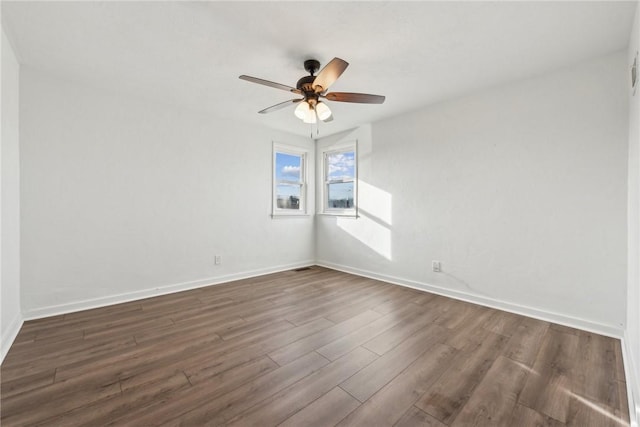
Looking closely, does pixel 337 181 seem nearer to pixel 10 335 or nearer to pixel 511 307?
pixel 511 307

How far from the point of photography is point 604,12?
6.11 ft

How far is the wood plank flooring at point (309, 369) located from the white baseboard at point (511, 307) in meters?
0.11

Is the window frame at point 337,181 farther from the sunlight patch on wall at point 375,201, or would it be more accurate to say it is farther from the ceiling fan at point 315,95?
the ceiling fan at point 315,95

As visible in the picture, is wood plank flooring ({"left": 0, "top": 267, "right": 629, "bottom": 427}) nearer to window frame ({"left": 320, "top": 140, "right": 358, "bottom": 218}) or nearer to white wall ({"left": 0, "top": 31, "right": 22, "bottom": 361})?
white wall ({"left": 0, "top": 31, "right": 22, "bottom": 361})

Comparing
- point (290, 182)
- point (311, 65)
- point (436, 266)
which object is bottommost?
point (436, 266)

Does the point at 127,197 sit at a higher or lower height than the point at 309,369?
higher

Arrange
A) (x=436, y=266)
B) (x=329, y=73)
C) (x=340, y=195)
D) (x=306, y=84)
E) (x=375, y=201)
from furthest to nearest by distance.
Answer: (x=340, y=195), (x=375, y=201), (x=436, y=266), (x=306, y=84), (x=329, y=73)

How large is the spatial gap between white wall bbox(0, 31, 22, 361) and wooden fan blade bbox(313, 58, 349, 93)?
2407 mm

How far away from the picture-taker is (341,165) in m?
4.89

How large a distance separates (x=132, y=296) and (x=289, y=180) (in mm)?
2872

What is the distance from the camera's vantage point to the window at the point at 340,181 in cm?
464

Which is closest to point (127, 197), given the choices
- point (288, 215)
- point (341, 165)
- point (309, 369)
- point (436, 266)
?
point (288, 215)

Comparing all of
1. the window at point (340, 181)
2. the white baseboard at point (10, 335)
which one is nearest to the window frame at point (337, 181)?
the window at point (340, 181)

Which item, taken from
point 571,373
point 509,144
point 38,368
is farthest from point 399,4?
point 38,368
